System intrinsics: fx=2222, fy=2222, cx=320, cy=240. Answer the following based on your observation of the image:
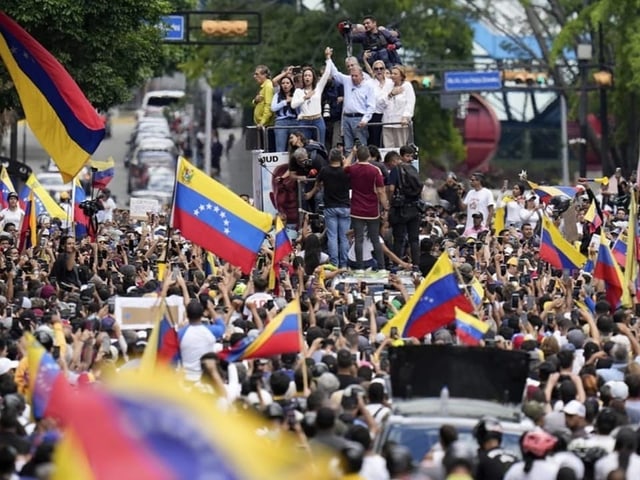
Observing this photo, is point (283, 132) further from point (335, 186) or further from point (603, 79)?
point (603, 79)

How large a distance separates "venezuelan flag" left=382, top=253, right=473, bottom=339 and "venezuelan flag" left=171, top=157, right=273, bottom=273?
257 cm

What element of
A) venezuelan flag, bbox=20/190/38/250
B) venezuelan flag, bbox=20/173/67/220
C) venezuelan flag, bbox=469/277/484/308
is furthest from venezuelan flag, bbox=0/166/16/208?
venezuelan flag, bbox=469/277/484/308

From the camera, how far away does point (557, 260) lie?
24.3 meters

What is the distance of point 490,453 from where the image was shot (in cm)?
1401

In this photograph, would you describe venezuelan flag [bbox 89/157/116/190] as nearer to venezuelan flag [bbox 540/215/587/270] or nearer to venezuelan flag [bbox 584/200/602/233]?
venezuelan flag [bbox 584/200/602/233]

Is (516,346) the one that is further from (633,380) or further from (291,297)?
(291,297)

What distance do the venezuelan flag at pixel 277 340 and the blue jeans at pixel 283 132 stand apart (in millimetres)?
11019

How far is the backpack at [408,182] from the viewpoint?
25453 mm

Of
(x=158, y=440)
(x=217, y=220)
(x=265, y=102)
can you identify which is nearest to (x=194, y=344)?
(x=217, y=220)

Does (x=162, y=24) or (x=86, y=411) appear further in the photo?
(x=162, y=24)

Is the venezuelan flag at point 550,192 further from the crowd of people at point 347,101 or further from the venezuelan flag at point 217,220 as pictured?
the venezuelan flag at point 217,220

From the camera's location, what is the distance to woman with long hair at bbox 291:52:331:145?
27.1 meters

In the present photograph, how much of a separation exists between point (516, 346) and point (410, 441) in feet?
13.5

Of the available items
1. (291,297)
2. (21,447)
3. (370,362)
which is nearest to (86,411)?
(21,447)
